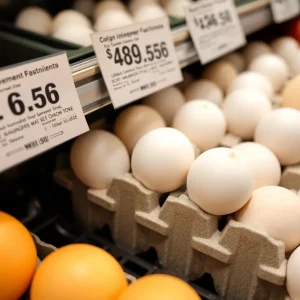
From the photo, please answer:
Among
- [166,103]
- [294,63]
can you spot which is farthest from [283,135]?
[294,63]

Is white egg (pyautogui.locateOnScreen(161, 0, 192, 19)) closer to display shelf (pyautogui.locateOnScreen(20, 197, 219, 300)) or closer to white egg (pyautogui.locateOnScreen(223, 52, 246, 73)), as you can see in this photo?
white egg (pyautogui.locateOnScreen(223, 52, 246, 73))

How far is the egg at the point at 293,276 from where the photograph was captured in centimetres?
A: 76

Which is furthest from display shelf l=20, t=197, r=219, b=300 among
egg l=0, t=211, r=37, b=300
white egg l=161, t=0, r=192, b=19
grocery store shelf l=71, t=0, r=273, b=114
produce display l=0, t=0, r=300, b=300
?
white egg l=161, t=0, r=192, b=19

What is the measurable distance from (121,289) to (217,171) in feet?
0.97

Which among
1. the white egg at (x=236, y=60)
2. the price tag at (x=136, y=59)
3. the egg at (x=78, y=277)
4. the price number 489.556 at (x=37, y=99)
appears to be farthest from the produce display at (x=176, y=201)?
the white egg at (x=236, y=60)

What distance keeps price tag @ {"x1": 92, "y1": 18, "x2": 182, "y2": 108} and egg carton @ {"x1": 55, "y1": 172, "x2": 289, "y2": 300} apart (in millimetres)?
209

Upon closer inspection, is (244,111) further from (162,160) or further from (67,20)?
(67,20)

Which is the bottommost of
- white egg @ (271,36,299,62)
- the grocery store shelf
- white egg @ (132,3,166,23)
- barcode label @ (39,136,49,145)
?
white egg @ (271,36,299,62)

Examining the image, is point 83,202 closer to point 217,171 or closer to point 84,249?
point 84,249

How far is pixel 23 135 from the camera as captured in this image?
69cm

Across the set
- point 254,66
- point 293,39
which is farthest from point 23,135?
point 293,39

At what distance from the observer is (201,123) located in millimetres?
1032

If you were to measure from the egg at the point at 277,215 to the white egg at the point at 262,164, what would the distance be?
0.09m

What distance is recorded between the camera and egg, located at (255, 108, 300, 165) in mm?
1021
